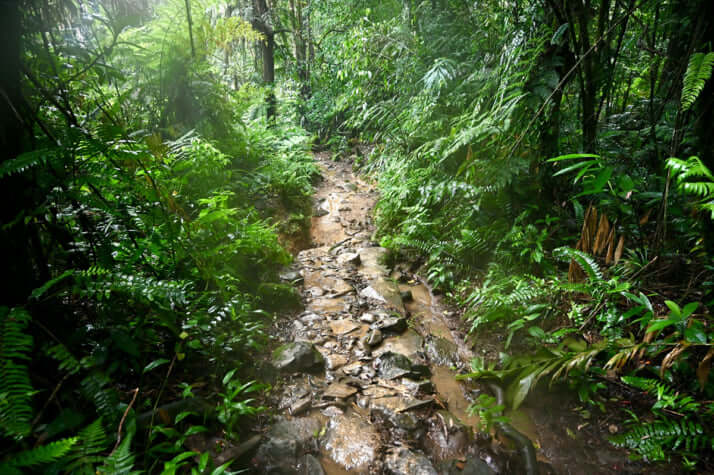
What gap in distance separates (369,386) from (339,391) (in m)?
0.25

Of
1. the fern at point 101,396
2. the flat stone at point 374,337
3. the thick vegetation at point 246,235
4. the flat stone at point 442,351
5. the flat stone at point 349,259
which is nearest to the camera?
the fern at point 101,396

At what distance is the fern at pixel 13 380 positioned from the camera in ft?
3.83

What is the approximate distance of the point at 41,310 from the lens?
174 centimetres

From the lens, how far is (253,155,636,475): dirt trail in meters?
1.96

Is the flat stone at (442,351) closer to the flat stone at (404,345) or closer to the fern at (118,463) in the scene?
the flat stone at (404,345)

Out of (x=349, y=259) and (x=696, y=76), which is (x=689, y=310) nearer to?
(x=696, y=76)

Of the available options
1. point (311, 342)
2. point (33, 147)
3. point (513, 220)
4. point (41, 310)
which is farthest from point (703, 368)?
point (33, 147)

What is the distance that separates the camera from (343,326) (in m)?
3.36

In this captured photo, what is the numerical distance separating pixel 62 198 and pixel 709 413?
11.6 ft

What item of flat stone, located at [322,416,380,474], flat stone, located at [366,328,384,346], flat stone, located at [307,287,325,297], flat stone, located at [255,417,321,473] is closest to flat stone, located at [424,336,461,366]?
flat stone, located at [366,328,384,346]

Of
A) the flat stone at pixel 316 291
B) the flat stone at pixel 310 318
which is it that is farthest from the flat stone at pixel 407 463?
the flat stone at pixel 316 291

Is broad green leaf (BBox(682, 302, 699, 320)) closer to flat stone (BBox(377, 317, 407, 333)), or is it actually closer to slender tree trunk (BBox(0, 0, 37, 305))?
flat stone (BBox(377, 317, 407, 333))

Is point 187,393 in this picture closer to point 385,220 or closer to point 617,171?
point 617,171

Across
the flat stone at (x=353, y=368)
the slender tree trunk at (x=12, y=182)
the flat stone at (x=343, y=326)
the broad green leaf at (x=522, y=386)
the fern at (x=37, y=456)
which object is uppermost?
the slender tree trunk at (x=12, y=182)
